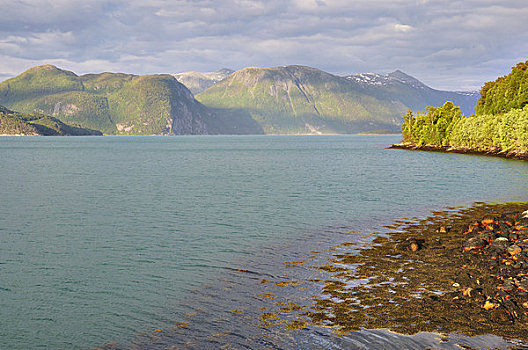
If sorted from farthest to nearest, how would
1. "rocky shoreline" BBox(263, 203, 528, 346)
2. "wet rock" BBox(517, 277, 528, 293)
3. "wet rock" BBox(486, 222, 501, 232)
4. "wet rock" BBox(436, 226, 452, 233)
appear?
1. "wet rock" BBox(436, 226, 452, 233)
2. "wet rock" BBox(486, 222, 501, 232)
3. "wet rock" BBox(517, 277, 528, 293)
4. "rocky shoreline" BBox(263, 203, 528, 346)

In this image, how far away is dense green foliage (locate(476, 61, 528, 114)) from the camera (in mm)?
160500

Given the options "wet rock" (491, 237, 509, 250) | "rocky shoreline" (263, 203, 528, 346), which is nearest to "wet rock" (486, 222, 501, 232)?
"rocky shoreline" (263, 203, 528, 346)

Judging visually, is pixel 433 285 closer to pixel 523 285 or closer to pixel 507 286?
pixel 507 286

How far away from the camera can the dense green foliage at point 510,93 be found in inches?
6319

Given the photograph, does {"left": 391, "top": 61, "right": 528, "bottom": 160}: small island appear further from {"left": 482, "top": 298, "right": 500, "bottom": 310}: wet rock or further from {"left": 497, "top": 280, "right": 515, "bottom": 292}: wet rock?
{"left": 482, "top": 298, "right": 500, "bottom": 310}: wet rock

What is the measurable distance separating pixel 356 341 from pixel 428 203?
129 feet

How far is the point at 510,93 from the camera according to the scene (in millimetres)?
171000

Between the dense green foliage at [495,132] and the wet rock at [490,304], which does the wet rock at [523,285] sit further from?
the dense green foliage at [495,132]

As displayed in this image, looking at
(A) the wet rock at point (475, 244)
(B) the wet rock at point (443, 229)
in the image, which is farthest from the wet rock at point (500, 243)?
(B) the wet rock at point (443, 229)

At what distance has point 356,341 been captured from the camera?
15.7 meters

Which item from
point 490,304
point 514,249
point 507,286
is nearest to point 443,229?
point 514,249

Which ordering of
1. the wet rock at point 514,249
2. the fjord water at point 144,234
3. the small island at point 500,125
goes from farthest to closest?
the small island at point 500,125
the wet rock at point 514,249
the fjord water at point 144,234

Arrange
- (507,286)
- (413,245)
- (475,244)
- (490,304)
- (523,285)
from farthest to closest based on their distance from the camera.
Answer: (413,245) → (475,244) → (507,286) → (523,285) → (490,304)

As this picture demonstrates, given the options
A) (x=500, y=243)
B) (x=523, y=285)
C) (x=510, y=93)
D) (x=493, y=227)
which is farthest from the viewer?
(x=510, y=93)
